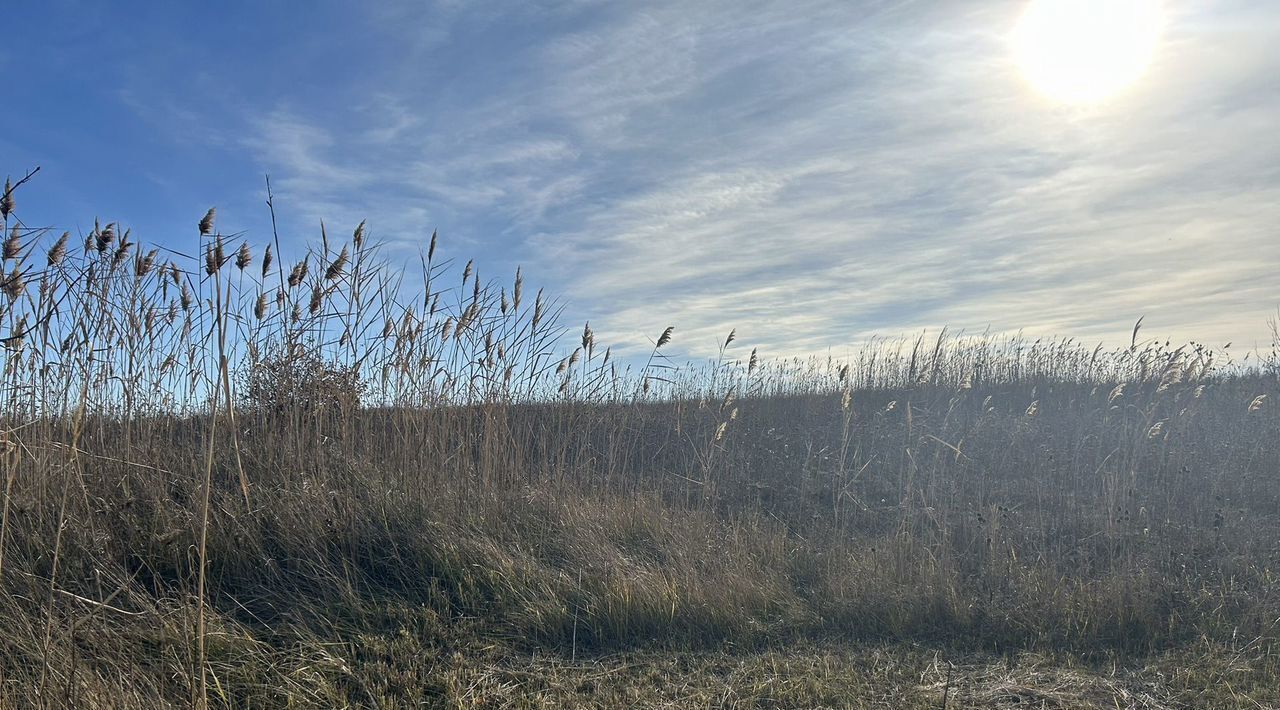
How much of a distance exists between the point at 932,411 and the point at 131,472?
842 cm

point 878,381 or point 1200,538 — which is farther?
point 878,381

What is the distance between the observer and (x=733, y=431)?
8727mm

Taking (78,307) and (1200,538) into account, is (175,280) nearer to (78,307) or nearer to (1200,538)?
(78,307)

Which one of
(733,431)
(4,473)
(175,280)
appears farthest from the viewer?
(733,431)

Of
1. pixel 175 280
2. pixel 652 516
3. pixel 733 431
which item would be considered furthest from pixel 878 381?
pixel 175 280

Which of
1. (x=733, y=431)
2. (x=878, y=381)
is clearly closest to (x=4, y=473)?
(x=733, y=431)

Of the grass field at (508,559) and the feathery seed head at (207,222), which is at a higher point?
the feathery seed head at (207,222)

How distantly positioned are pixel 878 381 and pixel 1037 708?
8.77 m

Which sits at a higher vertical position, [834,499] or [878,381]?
[878,381]

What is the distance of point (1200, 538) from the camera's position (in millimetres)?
5586

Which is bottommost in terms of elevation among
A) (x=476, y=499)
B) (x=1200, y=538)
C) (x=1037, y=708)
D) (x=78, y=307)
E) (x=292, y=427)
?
(x=1037, y=708)

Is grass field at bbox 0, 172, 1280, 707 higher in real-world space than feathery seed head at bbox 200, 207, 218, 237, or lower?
lower

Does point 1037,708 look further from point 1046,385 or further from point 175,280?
point 1046,385

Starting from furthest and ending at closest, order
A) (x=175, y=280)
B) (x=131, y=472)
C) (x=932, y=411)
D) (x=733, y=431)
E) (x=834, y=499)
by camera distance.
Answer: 1. (x=932, y=411)
2. (x=733, y=431)
3. (x=834, y=499)
4. (x=175, y=280)
5. (x=131, y=472)
